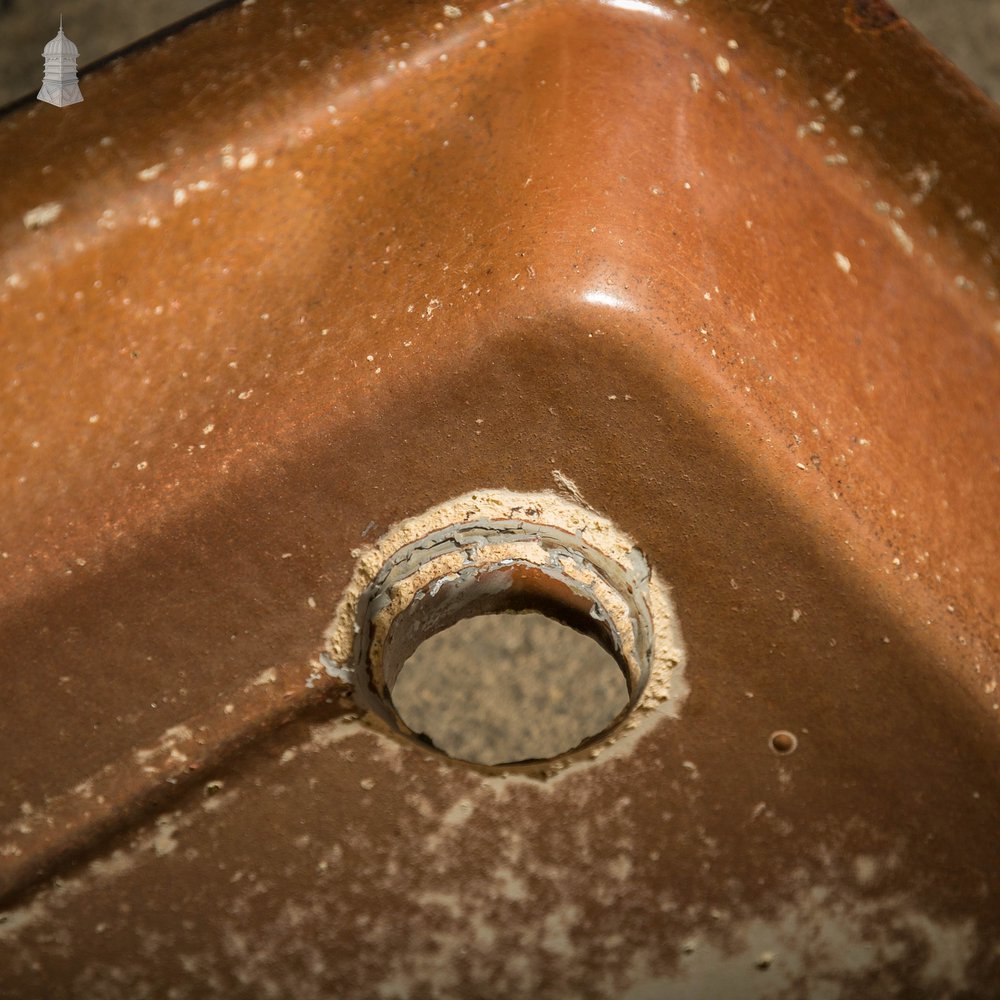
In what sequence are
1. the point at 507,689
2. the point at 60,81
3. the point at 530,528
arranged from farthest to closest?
the point at 507,689 < the point at 530,528 < the point at 60,81

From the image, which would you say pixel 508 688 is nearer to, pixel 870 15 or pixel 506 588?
pixel 506 588

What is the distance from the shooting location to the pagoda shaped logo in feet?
2.22

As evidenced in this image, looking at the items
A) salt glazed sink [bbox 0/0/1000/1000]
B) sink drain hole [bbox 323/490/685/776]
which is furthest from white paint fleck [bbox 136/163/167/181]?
sink drain hole [bbox 323/490/685/776]

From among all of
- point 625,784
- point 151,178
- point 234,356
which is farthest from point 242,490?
point 625,784

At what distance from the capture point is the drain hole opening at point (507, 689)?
3.83 ft

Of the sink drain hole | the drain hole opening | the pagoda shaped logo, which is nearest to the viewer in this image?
the pagoda shaped logo

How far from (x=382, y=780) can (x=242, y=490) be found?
0.23 metres

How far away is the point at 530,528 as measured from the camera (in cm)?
83

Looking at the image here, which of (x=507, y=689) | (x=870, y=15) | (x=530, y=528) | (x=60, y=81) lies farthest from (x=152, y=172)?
(x=507, y=689)

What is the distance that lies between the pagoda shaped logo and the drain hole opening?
665 mm

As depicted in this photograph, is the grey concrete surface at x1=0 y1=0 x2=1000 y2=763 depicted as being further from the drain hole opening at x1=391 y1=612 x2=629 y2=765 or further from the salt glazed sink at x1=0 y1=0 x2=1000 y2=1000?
the salt glazed sink at x1=0 y1=0 x2=1000 y2=1000

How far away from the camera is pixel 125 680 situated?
0.79 m

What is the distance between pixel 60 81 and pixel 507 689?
738mm

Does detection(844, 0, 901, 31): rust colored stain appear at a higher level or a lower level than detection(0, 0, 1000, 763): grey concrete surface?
higher
